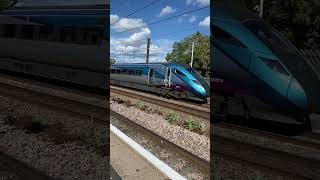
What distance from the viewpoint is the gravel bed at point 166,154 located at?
3982 mm

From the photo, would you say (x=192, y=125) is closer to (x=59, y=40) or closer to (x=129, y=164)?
(x=129, y=164)

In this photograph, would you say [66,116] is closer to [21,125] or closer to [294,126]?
[21,125]

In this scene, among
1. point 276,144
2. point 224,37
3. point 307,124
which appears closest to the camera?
point 224,37

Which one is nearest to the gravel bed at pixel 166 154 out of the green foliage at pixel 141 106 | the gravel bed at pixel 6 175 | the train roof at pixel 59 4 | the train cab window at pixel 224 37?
the green foliage at pixel 141 106

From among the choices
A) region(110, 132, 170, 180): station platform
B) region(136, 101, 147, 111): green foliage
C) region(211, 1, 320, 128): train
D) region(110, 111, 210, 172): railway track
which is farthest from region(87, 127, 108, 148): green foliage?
region(136, 101, 147, 111): green foliage

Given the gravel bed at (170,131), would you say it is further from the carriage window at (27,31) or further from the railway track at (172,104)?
the carriage window at (27,31)

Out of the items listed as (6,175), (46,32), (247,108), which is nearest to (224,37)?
(247,108)

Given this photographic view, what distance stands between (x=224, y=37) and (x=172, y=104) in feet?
7.23

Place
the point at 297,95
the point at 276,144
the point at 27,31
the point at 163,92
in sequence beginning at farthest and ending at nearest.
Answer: the point at 163,92
the point at 276,144
the point at 297,95
the point at 27,31

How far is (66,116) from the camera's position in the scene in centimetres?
477

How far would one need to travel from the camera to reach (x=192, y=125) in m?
5.18

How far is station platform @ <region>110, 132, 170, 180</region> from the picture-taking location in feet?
12.1

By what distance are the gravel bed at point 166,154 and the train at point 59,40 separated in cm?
123

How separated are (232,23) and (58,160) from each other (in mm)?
2589
